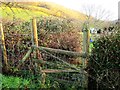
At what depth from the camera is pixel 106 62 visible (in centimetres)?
562

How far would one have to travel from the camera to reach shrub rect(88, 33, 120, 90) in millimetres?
5523

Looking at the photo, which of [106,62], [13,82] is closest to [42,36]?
[13,82]

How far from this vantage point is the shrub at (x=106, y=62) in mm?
5523

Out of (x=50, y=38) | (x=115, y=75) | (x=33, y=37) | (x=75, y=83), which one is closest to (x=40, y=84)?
(x=75, y=83)

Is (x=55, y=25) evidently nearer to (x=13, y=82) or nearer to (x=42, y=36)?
(x=42, y=36)

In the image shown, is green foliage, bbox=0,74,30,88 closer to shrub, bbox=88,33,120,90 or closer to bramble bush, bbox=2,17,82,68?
bramble bush, bbox=2,17,82,68

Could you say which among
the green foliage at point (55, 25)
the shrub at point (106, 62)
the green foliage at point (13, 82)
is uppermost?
the green foliage at point (55, 25)

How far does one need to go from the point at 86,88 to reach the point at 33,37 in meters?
2.20

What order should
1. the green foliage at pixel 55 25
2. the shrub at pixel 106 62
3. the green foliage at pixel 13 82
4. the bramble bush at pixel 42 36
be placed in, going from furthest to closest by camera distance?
the green foliage at pixel 55 25
the bramble bush at pixel 42 36
the green foliage at pixel 13 82
the shrub at pixel 106 62

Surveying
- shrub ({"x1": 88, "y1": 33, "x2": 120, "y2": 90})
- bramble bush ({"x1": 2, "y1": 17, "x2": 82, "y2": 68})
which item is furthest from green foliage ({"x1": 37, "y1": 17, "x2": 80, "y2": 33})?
shrub ({"x1": 88, "y1": 33, "x2": 120, "y2": 90})

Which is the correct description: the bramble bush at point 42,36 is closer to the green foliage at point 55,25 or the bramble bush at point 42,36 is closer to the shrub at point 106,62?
the green foliage at point 55,25

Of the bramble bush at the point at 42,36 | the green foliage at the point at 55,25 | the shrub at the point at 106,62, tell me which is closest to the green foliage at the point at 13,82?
the bramble bush at the point at 42,36

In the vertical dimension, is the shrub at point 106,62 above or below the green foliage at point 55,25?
below

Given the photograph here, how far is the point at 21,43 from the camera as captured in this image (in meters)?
9.10
